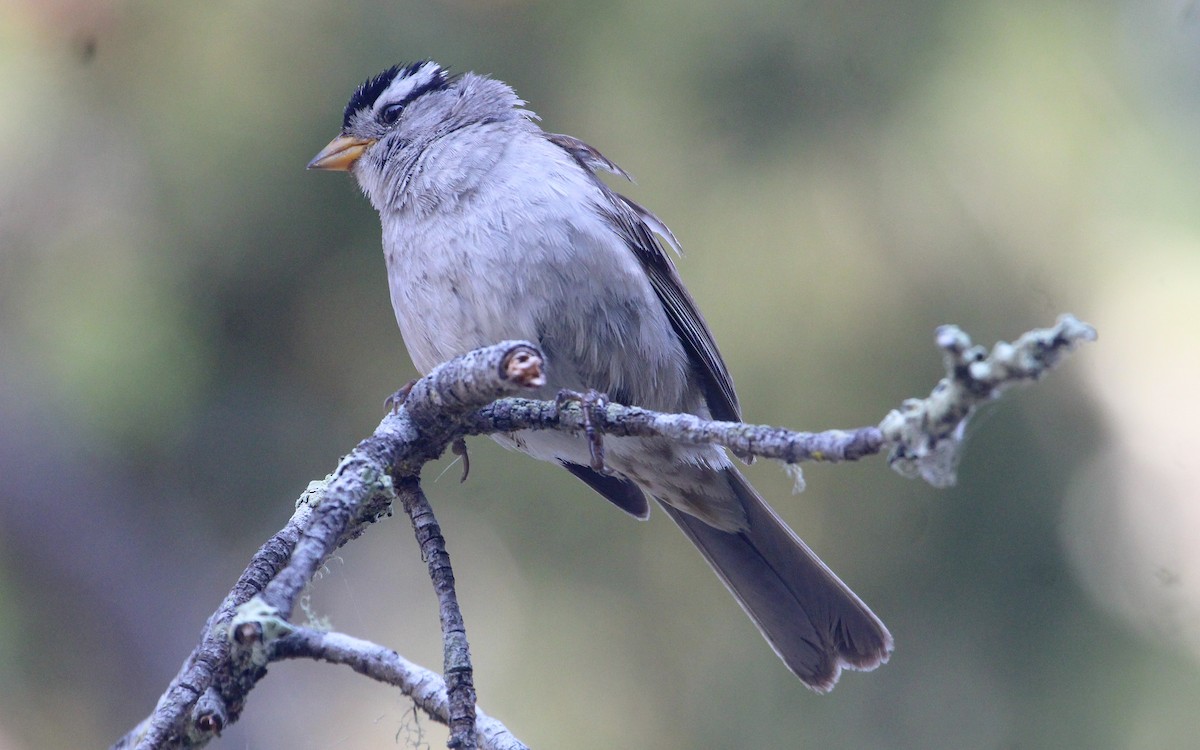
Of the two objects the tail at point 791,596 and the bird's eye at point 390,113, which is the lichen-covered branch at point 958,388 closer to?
the tail at point 791,596

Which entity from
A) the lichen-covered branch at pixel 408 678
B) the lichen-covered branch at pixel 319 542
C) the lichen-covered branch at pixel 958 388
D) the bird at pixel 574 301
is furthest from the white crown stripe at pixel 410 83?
the lichen-covered branch at pixel 958 388

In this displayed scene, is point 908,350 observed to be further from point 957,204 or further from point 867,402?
point 957,204

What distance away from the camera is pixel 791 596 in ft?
9.95

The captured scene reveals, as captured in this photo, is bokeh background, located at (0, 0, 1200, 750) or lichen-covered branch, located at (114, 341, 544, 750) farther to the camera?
bokeh background, located at (0, 0, 1200, 750)

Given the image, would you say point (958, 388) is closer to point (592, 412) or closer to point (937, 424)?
point (937, 424)

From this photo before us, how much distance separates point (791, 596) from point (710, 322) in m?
1.06

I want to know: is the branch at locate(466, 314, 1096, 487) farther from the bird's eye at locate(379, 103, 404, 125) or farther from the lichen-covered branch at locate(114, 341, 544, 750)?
the bird's eye at locate(379, 103, 404, 125)

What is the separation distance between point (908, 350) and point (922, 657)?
1034mm

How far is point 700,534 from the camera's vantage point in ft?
10.6

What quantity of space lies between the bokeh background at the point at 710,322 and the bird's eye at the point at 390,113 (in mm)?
387

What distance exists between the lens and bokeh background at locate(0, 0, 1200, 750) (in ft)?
11.4

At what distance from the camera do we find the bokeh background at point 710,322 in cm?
348

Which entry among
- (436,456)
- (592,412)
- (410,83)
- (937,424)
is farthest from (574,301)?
(937,424)

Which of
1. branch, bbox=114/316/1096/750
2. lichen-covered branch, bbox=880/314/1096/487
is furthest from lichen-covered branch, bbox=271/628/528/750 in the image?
lichen-covered branch, bbox=880/314/1096/487
